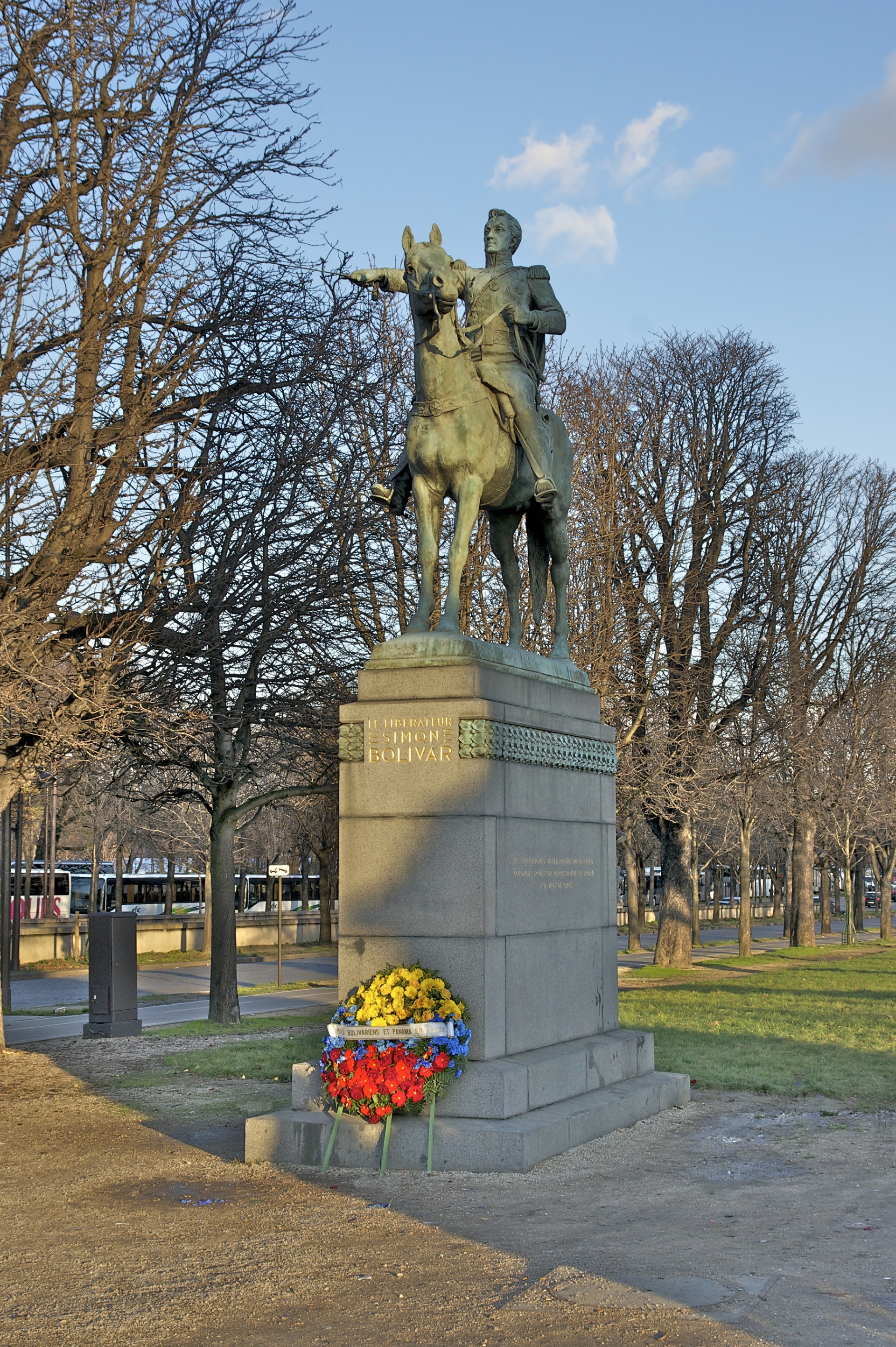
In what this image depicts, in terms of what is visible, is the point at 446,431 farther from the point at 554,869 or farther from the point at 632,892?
the point at 632,892

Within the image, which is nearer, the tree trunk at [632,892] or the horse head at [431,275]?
the horse head at [431,275]

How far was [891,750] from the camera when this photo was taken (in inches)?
1645

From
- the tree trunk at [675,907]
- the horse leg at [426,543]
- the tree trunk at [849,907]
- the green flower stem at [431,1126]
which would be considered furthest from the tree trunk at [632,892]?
the green flower stem at [431,1126]

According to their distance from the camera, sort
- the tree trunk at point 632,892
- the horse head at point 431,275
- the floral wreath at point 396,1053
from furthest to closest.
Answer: the tree trunk at point 632,892 < the horse head at point 431,275 < the floral wreath at point 396,1053

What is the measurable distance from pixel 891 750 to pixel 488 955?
117 feet

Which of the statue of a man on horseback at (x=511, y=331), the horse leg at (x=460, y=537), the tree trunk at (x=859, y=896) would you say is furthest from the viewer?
the tree trunk at (x=859, y=896)

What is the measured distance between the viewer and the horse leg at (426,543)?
10.1m

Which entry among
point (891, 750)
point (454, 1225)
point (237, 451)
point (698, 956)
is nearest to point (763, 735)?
point (698, 956)

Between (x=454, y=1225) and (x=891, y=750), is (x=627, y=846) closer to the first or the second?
(x=891, y=750)

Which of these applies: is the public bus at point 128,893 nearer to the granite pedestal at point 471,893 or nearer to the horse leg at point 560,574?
the horse leg at point 560,574

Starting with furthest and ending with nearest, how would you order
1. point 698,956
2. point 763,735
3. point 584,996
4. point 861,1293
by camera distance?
point 698,956 < point 763,735 < point 584,996 < point 861,1293

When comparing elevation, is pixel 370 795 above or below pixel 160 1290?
above

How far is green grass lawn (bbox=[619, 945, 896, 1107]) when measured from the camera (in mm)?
12469

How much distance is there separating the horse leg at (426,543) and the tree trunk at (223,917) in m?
8.91
